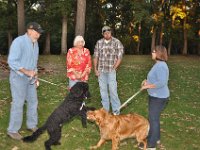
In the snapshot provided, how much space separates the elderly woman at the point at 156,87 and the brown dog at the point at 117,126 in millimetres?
188

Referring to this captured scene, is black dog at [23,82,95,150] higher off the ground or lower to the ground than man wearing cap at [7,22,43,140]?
lower

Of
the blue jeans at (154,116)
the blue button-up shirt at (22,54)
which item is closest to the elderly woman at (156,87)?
the blue jeans at (154,116)

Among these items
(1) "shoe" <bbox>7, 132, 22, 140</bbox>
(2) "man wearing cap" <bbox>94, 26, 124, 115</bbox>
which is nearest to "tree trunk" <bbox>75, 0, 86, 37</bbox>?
(2) "man wearing cap" <bbox>94, 26, 124, 115</bbox>

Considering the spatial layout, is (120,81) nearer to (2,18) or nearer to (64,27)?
(64,27)

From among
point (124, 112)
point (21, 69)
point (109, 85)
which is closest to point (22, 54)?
point (21, 69)

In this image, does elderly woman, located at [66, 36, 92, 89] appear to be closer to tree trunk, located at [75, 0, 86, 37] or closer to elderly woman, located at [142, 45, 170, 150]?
elderly woman, located at [142, 45, 170, 150]

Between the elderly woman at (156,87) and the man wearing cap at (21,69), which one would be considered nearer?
the elderly woman at (156,87)

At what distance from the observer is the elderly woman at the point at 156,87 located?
7496 millimetres

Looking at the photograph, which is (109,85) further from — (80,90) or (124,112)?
(80,90)

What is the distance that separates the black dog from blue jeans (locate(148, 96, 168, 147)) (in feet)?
4.34

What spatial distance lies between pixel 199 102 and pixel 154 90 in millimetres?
6724

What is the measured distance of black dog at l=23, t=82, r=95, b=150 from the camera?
25.2 feet

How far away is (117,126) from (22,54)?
97.5 inches

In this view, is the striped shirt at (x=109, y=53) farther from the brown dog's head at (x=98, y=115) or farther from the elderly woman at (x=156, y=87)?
the brown dog's head at (x=98, y=115)
